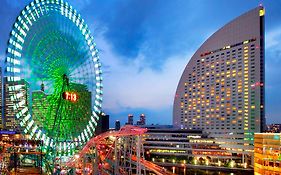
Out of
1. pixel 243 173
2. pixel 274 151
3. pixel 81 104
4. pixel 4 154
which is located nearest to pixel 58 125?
pixel 81 104

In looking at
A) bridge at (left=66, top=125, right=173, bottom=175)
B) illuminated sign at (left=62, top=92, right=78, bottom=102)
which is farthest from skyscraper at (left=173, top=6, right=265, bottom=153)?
illuminated sign at (left=62, top=92, right=78, bottom=102)

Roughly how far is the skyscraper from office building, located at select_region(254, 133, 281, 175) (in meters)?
42.7

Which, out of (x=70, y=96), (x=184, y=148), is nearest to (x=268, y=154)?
(x=70, y=96)

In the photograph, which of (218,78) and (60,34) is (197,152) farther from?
(60,34)

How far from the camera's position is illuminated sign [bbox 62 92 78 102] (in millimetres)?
36188

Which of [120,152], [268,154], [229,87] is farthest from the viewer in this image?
[229,87]

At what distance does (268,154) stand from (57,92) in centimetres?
3466

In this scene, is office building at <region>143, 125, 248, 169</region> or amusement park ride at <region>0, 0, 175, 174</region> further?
office building at <region>143, 125, 248, 169</region>

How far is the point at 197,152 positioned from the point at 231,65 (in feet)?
104

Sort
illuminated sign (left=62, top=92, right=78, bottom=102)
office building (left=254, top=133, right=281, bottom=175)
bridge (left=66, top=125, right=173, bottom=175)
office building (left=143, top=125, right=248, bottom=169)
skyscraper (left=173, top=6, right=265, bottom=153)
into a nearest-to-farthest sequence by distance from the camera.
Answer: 1. bridge (left=66, top=125, right=173, bottom=175)
2. illuminated sign (left=62, top=92, right=78, bottom=102)
3. office building (left=254, top=133, right=281, bottom=175)
4. office building (left=143, top=125, right=248, bottom=169)
5. skyscraper (left=173, top=6, right=265, bottom=153)

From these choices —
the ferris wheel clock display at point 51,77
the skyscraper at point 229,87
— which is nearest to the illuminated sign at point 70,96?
the ferris wheel clock display at point 51,77

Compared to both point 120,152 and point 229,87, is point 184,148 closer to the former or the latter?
point 229,87

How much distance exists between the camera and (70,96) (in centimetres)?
3688

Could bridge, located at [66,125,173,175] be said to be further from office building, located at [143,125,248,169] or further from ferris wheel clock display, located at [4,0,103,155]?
office building, located at [143,125,248,169]
